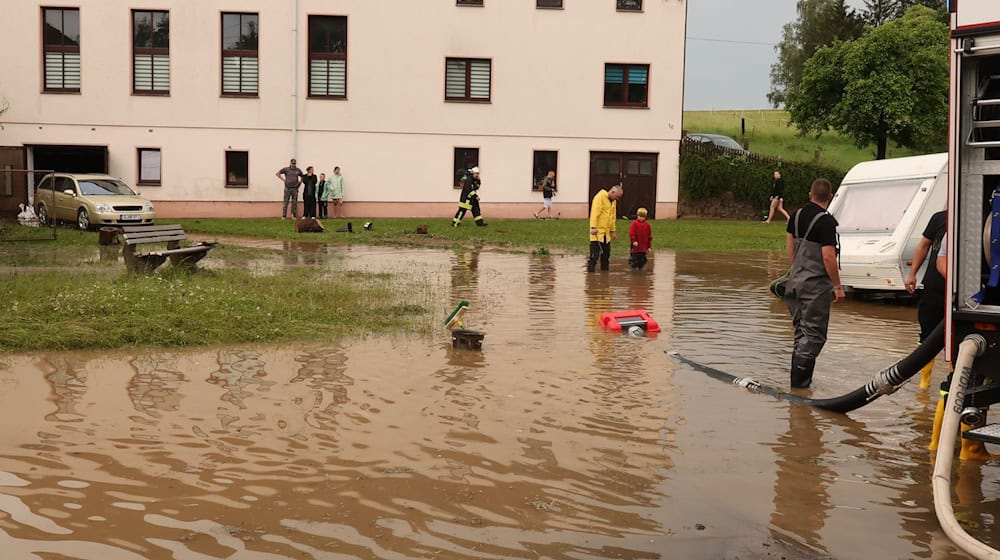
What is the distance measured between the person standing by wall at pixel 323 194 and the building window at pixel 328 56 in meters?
3.32

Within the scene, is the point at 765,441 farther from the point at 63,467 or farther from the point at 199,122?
the point at 199,122

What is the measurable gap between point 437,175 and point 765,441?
31977 millimetres

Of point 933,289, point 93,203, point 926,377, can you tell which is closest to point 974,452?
point 933,289

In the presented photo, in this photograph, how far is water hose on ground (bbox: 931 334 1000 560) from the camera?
560cm

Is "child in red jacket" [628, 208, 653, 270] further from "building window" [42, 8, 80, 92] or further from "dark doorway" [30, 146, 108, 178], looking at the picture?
"building window" [42, 8, 80, 92]

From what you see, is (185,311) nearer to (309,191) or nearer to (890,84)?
(309,191)

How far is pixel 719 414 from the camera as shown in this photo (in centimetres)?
871

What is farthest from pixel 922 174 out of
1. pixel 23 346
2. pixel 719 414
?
pixel 23 346

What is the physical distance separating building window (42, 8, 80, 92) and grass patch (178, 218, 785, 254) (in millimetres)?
7004

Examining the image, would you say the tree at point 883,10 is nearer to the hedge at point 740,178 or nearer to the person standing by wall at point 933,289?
the hedge at point 740,178

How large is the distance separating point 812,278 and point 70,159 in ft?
111

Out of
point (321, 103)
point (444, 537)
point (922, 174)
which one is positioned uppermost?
point (321, 103)

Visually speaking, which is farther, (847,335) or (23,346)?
(847,335)

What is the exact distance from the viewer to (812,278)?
9.67 m
